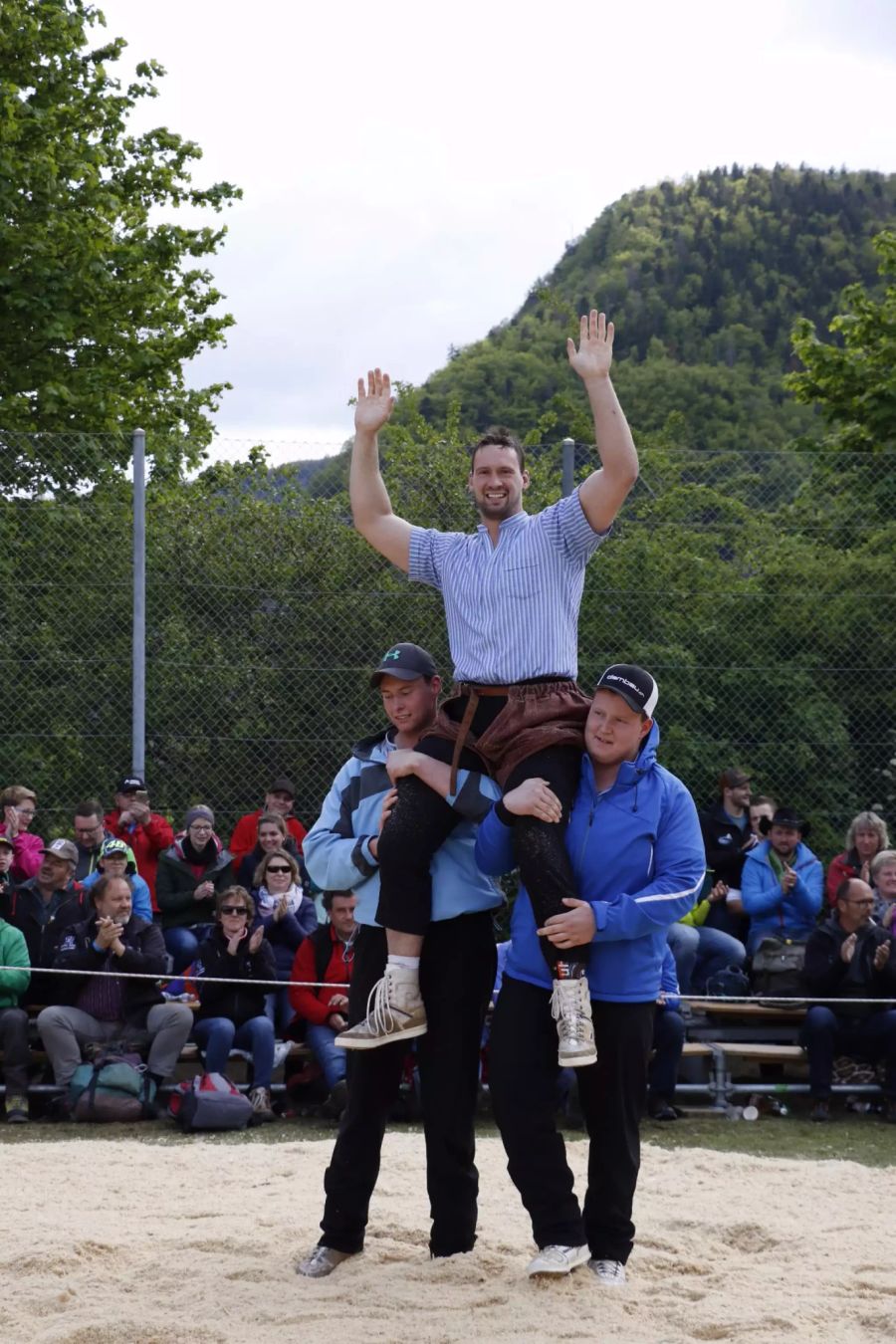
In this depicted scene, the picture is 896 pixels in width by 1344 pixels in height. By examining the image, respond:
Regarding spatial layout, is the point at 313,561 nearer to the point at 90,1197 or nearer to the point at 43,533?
the point at 43,533

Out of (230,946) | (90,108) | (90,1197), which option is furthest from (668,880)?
(90,108)

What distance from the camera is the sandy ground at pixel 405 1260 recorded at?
4207 mm

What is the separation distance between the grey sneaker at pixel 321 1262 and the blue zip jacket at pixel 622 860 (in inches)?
40.4

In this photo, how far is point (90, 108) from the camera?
17.2 meters

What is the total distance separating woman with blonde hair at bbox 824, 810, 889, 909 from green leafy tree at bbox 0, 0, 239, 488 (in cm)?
689

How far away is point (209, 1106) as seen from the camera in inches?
299

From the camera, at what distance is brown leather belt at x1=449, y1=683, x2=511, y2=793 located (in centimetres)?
451

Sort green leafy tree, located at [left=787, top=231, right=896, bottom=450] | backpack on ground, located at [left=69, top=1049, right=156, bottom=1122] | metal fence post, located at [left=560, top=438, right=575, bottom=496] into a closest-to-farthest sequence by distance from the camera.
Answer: backpack on ground, located at [left=69, top=1049, right=156, bottom=1122] < metal fence post, located at [left=560, top=438, right=575, bottom=496] < green leafy tree, located at [left=787, top=231, right=896, bottom=450]

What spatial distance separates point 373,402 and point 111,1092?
4.23m

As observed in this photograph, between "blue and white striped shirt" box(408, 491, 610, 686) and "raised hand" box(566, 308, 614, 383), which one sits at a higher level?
"raised hand" box(566, 308, 614, 383)

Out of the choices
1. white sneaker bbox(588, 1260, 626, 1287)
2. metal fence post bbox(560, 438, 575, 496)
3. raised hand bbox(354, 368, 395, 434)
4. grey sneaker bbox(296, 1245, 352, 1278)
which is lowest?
grey sneaker bbox(296, 1245, 352, 1278)

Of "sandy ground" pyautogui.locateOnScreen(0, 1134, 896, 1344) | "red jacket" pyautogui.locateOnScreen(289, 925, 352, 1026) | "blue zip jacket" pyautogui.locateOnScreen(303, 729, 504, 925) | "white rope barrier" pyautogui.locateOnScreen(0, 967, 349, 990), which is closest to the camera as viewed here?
"sandy ground" pyautogui.locateOnScreen(0, 1134, 896, 1344)

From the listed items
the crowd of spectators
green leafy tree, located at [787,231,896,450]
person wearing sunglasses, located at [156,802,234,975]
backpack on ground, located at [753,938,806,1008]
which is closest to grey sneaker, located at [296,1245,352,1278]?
the crowd of spectators

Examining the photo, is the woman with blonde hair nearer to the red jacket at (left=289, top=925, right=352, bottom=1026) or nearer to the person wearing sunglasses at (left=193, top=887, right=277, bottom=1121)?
the red jacket at (left=289, top=925, right=352, bottom=1026)
